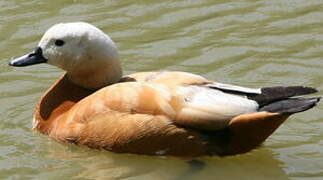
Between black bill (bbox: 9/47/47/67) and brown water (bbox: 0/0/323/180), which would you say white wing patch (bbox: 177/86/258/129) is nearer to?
brown water (bbox: 0/0/323/180)

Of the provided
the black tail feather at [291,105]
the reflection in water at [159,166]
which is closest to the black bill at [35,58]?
the reflection in water at [159,166]

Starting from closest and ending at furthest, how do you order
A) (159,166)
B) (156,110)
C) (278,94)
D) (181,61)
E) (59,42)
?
(278,94) < (156,110) < (159,166) < (59,42) < (181,61)

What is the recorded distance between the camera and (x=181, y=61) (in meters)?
9.73

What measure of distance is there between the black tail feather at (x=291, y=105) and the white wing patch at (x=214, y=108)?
127mm

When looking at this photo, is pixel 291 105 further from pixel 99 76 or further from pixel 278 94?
pixel 99 76

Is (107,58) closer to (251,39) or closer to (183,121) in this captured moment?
(183,121)

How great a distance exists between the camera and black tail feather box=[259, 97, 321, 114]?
23.7ft

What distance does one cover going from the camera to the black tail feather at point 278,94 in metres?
7.43

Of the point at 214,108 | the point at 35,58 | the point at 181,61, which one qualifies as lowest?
the point at 181,61

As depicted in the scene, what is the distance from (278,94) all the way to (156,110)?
0.94 metres

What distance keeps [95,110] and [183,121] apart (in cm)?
77

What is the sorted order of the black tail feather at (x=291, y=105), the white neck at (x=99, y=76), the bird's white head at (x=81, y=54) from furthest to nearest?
the white neck at (x=99, y=76), the bird's white head at (x=81, y=54), the black tail feather at (x=291, y=105)

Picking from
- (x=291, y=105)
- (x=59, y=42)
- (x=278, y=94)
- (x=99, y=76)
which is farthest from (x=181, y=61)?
(x=291, y=105)

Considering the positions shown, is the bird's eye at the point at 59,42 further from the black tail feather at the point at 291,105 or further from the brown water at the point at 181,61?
the black tail feather at the point at 291,105
